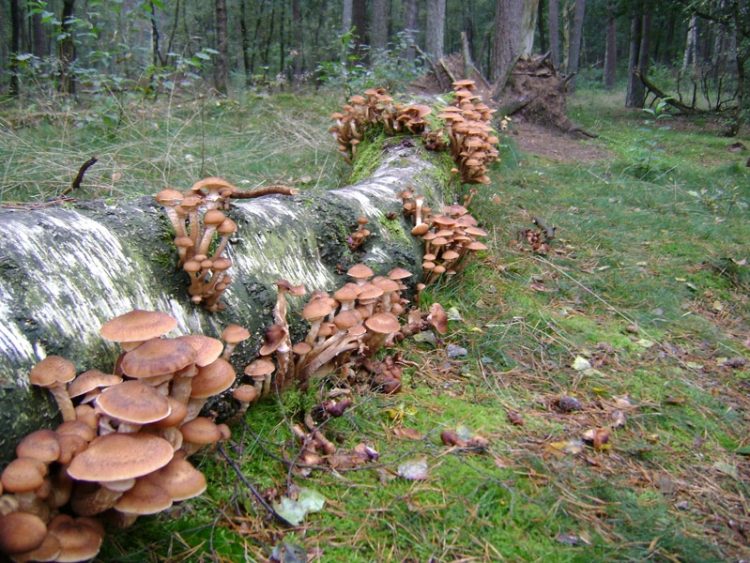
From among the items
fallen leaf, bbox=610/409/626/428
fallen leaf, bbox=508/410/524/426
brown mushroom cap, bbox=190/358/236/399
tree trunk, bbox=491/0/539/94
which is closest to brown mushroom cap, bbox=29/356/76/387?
brown mushroom cap, bbox=190/358/236/399

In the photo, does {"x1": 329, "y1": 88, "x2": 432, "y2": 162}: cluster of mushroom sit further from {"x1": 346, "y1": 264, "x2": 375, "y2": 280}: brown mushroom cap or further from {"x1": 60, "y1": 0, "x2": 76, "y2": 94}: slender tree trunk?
{"x1": 60, "y1": 0, "x2": 76, "y2": 94}: slender tree trunk

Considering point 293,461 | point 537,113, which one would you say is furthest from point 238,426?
point 537,113

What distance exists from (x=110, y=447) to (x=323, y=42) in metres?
37.4

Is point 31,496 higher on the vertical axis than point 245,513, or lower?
higher

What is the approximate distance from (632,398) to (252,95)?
8.99 meters

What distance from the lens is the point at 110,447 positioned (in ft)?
5.00

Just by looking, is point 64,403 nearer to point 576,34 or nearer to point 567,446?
point 567,446

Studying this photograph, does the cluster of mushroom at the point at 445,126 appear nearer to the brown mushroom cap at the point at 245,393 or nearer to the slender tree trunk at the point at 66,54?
the brown mushroom cap at the point at 245,393

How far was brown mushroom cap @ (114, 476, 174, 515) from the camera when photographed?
1.54 m

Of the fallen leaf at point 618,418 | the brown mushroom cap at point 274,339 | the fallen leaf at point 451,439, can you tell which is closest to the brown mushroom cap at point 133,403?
the brown mushroom cap at point 274,339

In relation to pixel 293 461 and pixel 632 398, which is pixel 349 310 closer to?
pixel 293 461

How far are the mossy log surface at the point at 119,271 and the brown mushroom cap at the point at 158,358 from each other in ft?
1.09

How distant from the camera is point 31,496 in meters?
1.47

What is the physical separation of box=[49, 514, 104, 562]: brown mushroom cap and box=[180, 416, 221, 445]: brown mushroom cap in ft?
1.26
